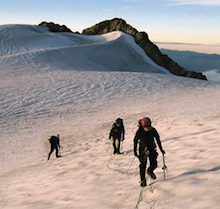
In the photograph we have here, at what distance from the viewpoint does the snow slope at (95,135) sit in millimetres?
5346

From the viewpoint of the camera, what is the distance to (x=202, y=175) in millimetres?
5305

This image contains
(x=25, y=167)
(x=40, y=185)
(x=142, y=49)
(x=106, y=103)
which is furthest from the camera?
(x=142, y=49)

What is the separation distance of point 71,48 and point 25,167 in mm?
36412

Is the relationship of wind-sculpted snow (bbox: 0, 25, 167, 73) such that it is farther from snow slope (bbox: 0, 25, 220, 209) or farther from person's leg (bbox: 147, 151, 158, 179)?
person's leg (bbox: 147, 151, 158, 179)

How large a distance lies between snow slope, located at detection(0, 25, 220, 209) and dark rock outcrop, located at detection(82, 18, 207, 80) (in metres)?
29.5

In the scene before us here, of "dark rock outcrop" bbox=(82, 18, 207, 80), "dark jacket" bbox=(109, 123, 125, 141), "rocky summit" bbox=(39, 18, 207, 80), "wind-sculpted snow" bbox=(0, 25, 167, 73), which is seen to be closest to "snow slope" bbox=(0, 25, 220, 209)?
"wind-sculpted snow" bbox=(0, 25, 167, 73)

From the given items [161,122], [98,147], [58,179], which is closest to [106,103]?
[161,122]

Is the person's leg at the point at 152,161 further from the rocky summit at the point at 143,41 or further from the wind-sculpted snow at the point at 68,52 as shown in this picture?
the rocky summit at the point at 143,41

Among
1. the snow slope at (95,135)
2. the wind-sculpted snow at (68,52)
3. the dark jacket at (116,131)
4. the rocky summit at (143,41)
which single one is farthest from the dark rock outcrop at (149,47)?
the dark jacket at (116,131)

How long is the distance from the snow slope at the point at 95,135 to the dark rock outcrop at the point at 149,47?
96.8 ft

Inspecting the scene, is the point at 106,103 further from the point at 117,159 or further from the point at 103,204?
the point at 103,204

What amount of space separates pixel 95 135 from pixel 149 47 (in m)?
54.3

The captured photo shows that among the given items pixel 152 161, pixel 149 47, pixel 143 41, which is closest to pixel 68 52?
pixel 149 47

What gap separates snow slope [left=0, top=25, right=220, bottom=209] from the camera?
5.35 m
